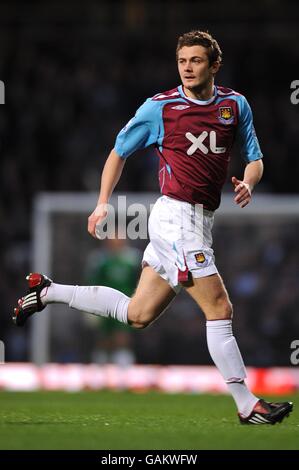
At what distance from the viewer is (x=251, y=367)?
13.4 m

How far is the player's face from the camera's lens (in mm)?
6254

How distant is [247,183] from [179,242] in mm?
484

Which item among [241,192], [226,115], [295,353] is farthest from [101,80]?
[241,192]

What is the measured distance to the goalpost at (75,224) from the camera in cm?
1361

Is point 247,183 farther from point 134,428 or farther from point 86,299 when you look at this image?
point 134,428

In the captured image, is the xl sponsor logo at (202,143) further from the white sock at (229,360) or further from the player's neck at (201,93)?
the white sock at (229,360)

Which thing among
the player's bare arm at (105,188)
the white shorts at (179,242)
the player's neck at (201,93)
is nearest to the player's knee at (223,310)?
the white shorts at (179,242)

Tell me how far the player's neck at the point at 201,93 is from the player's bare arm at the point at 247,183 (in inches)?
17.9

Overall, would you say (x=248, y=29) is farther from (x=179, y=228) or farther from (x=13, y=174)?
(x=179, y=228)

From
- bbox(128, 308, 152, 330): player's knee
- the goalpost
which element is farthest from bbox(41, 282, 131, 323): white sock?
the goalpost

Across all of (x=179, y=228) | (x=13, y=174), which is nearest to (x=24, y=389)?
(x=13, y=174)

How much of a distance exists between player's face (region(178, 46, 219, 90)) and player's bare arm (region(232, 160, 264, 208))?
21.6 inches
